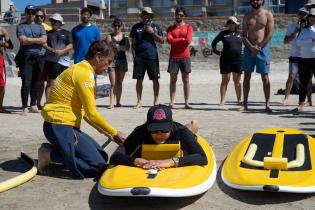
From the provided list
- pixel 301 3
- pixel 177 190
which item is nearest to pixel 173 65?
pixel 177 190

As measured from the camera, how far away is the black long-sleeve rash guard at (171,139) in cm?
474

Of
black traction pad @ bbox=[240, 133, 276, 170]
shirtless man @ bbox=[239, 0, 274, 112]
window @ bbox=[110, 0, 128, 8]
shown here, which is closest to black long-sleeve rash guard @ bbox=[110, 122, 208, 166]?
black traction pad @ bbox=[240, 133, 276, 170]

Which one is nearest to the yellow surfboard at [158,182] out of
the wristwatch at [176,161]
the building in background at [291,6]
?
the wristwatch at [176,161]

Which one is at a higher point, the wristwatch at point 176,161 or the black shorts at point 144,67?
the black shorts at point 144,67

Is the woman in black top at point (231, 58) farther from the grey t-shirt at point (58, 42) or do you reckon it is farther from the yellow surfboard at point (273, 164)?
the yellow surfboard at point (273, 164)

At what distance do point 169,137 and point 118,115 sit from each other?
174 inches

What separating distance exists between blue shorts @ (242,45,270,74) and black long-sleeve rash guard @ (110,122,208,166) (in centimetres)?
464

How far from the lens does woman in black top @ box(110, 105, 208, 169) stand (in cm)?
470

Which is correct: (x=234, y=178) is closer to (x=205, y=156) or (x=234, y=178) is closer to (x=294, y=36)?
(x=205, y=156)

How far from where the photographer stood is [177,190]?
13.6ft

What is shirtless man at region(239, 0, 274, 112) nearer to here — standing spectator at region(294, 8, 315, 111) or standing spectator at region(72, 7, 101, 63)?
standing spectator at region(294, 8, 315, 111)

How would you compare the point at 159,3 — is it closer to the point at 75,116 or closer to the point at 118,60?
the point at 118,60

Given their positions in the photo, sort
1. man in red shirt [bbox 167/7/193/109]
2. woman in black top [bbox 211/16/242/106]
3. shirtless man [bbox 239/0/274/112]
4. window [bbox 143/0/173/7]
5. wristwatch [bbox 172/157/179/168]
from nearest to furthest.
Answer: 1. wristwatch [bbox 172/157/179/168]
2. shirtless man [bbox 239/0/274/112]
3. man in red shirt [bbox 167/7/193/109]
4. woman in black top [bbox 211/16/242/106]
5. window [bbox 143/0/173/7]

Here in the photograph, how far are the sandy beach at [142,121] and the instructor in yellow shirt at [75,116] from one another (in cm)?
19
